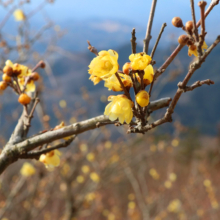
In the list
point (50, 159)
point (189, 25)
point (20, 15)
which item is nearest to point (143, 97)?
point (189, 25)

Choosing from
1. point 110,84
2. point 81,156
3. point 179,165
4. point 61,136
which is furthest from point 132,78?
point 179,165

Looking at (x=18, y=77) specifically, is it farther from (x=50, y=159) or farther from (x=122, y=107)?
(x=122, y=107)

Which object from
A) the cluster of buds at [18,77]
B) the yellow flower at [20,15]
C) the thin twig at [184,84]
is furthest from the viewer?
the yellow flower at [20,15]

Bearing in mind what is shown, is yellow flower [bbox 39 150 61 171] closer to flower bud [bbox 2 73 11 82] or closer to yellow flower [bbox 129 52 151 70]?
flower bud [bbox 2 73 11 82]

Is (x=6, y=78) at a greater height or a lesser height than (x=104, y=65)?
lesser

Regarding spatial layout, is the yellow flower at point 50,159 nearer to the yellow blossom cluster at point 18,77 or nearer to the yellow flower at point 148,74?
the yellow blossom cluster at point 18,77

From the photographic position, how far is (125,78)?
480 millimetres

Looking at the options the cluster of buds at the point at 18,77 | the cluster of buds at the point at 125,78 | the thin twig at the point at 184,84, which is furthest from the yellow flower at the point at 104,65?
the cluster of buds at the point at 18,77

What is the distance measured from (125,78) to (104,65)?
69mm

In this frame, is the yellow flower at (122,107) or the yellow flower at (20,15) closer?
the yellow flower at (122,107)

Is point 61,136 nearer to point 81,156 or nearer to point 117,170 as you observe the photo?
point 81,156

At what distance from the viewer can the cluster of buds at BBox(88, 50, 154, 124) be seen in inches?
17.0

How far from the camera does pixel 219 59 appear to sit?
5629 mm

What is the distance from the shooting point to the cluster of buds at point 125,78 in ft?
1.41
